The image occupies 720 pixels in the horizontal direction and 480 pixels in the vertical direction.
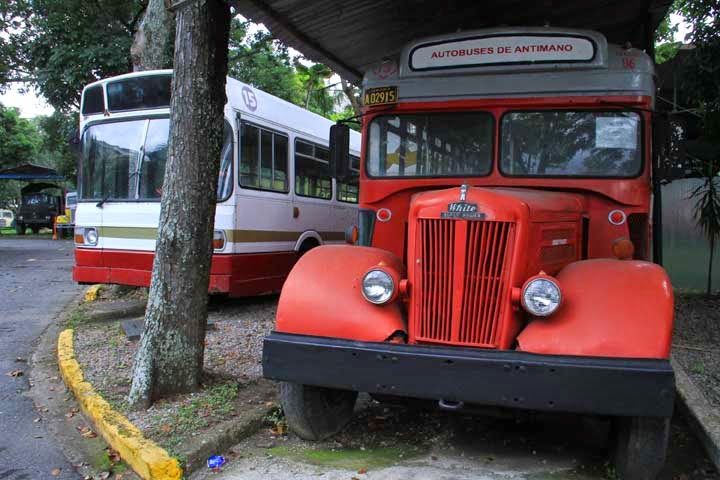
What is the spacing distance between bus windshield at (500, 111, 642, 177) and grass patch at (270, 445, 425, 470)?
2134 mm

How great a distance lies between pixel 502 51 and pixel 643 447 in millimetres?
2878

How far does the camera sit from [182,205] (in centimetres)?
438

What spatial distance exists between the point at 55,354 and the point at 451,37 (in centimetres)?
515

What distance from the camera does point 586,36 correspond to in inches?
174

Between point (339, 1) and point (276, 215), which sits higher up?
point (339, 1)

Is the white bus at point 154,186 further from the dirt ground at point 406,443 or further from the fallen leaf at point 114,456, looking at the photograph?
the fallen leaf at point 114,456

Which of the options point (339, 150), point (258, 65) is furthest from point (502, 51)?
point (258, 65)

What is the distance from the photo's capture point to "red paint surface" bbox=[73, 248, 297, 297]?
7.45 meters

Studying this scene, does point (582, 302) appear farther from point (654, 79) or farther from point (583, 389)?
A: point (654, 79)

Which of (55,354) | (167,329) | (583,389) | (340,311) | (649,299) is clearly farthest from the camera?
(55,354)

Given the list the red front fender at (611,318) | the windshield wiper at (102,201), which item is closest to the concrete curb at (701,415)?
the red front fender at (611,318)

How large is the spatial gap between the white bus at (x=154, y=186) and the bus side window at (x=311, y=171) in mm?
431

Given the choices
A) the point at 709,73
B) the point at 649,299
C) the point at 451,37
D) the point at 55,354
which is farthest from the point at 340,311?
the point at 709,73

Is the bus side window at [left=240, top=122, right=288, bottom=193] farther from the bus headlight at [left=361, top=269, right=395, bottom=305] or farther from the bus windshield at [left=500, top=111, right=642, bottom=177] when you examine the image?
the bus headlight at [left=361, top=269, right=395, bottom=305]
